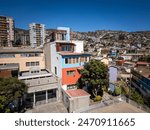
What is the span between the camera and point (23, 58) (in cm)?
809

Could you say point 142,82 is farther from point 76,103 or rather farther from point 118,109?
point 118,109

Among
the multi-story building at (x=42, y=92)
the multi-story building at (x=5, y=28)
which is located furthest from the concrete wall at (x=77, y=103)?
the multi-story building at (x=5, y=28)

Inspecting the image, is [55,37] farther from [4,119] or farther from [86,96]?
[4,119]

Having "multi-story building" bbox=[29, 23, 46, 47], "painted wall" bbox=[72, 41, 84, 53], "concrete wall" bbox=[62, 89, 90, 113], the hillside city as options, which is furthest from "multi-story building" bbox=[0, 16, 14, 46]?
"concrete wall" bbox=[62, 89, 90, 113]

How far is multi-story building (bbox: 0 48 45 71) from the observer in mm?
7621

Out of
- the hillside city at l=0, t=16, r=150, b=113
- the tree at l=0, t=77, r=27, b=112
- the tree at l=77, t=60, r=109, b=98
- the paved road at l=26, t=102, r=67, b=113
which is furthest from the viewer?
the tree at l=77, t=60, r=109, b=98

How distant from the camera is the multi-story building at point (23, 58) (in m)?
7.62

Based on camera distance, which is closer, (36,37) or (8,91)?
(8,91)

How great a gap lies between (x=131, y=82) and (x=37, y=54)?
23.2 feet

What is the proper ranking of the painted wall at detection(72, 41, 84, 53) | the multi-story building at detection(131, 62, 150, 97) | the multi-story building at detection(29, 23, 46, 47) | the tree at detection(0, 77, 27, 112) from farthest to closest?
the multi-story building at detection(29, 23, 46, 47), the painted wall at detection(72, 41, 84, 53), the multi-story building at detection(131, 62, 150, 97), the tree at detection(0, 77, 27, 112)

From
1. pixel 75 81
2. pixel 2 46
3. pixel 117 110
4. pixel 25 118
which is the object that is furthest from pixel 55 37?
pixel 25 118

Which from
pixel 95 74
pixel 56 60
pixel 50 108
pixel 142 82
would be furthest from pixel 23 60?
pixel 142 82

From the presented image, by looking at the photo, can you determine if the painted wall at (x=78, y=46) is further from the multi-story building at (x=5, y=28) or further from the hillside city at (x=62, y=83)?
the multi-story building at (x=5, y=28)

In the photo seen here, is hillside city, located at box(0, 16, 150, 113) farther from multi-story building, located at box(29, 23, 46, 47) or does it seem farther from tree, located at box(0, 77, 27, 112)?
multi-story building, located at box(29, 23, 46, 47)
